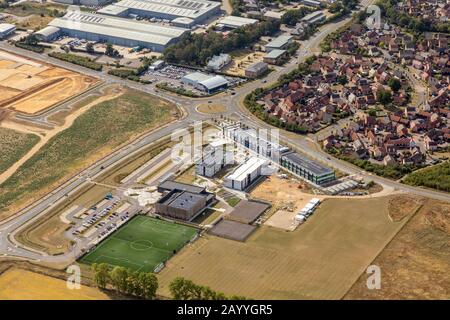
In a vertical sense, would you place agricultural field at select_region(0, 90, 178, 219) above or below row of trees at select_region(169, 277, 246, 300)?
below

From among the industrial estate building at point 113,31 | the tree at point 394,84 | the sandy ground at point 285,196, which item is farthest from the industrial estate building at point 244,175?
the industrial estate building at point 113,31

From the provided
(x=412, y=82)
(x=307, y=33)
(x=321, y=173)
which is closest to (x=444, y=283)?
(x=321, y=173)

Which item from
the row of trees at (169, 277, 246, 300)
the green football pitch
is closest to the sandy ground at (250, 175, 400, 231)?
the green football pitch

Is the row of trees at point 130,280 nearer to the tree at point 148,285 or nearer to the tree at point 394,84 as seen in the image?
the tree at point 148,285

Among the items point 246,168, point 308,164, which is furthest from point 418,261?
point 246,168

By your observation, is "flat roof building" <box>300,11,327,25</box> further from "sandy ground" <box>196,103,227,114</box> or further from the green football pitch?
the green football pitch

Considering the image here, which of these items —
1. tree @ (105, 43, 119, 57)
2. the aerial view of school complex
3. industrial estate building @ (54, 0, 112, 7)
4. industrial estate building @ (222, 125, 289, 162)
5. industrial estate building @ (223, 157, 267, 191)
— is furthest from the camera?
industrial estate building @ (54, 0, 112, 7)

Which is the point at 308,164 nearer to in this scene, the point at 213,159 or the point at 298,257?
the point at 213,159
